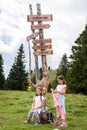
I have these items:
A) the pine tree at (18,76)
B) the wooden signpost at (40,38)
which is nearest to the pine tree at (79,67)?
the pine tree at (18,76)

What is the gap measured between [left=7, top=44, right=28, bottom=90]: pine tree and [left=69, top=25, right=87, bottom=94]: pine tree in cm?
2951

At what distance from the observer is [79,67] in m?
65.1

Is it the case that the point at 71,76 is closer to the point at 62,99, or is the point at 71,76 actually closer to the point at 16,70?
the point at 16,70

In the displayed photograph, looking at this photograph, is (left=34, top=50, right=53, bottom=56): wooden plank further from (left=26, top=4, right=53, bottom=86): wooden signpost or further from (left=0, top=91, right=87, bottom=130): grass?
(left=0, top=91, right=87, bottom=130): grass

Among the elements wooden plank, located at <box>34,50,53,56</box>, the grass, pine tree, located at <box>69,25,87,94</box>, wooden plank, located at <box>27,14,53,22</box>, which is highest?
wooden plank, located at <box>27,14,53,22</box>

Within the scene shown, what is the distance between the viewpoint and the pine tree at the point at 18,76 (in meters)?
94.7

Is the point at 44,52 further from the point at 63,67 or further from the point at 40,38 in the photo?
the point at 63,67

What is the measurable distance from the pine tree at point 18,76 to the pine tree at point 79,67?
29.5 meters

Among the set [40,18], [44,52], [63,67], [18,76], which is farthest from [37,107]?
[63,67]

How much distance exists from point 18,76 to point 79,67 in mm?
32600

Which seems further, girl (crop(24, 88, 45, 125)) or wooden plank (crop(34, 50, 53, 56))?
wooden plank (crop(34, 50, 53, 56))

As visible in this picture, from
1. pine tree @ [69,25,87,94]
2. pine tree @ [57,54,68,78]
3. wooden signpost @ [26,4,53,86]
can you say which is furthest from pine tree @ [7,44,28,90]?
wooden signpost @ [26,4,53,86]

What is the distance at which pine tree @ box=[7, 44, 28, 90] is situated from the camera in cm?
9469

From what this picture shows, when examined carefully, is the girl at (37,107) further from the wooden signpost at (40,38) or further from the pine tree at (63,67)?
the pine tree at (63,67)
